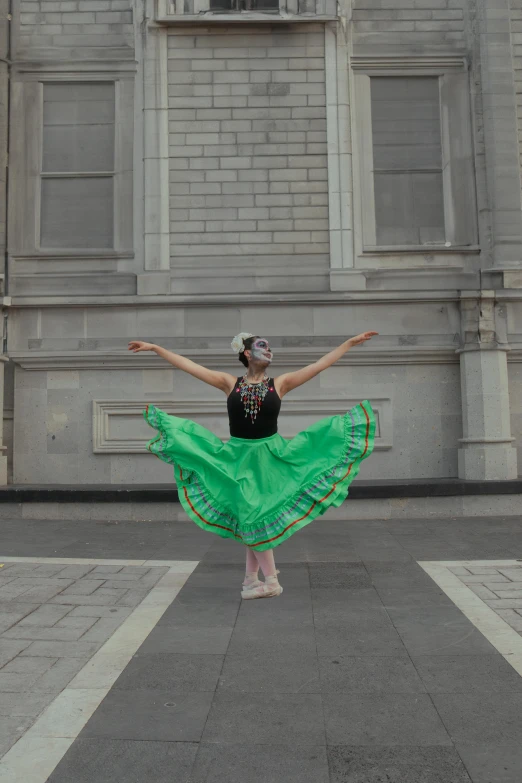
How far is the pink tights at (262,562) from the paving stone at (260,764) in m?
2.57

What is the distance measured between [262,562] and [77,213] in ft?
29.3

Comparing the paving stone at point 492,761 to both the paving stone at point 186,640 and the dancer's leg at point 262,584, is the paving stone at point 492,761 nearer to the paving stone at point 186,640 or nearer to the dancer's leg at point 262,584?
the paving stone at point 186,640

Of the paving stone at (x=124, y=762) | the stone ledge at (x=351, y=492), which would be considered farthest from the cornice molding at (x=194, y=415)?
the paving stone at (x=124, y=762)

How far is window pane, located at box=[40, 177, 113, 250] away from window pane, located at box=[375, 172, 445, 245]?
16.7 ft

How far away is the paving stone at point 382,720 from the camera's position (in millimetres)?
2980

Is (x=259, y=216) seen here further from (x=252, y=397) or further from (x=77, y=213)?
(x=252, y=397)

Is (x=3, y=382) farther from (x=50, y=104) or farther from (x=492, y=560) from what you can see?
(x=492, y=560)

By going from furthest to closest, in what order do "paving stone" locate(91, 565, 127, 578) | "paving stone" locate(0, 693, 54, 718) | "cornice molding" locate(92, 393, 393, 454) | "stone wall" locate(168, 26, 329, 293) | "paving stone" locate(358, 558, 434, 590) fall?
"stone wall" locate(168, 26, 329, 293)
"cornice molding" locate(92, 393, 393, 454)
"paving stone" locate(91, 565, 127, 578)
"paving stone" locate(358, 558, 434, 590)
"paving stone" locate(0, 693, 54, 718)

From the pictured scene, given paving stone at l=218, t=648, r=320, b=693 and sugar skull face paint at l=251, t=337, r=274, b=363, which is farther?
sugar skull face paint at l=251, t=337, r=274, b=363

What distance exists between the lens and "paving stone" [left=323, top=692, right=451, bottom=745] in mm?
2980

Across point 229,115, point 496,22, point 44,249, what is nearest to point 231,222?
point 229,115

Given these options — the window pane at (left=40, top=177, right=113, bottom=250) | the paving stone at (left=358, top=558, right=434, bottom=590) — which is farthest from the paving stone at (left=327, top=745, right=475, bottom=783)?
the window pane at (left=40, top=177, right=113, bottom=250)

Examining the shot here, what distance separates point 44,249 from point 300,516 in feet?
28.5

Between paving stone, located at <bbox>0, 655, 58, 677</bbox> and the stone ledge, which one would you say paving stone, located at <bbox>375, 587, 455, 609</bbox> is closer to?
paving stone, located at <bbox>0, 655, 58, 677</bbox>
